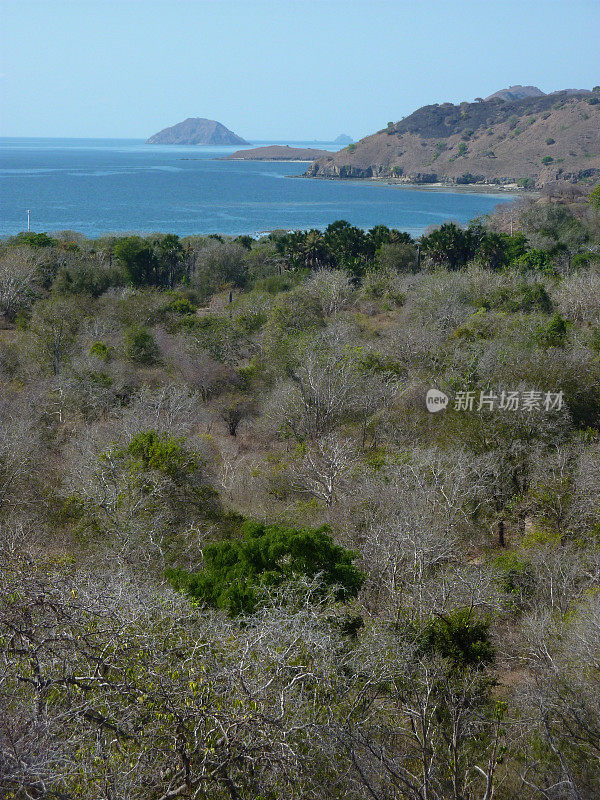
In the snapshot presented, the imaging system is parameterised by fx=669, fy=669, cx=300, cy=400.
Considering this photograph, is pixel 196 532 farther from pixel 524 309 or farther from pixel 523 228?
pixel 523 228

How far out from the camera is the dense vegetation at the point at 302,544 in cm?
738

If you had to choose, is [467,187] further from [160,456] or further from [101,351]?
[160,456]

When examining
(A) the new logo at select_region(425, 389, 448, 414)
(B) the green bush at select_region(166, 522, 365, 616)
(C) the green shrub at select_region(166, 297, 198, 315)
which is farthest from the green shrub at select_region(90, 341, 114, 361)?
(B) the green bush at select_region(166, 522, 365, 616)

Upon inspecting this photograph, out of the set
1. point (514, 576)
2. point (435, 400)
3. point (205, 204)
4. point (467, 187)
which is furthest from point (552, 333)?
point (467, 187)

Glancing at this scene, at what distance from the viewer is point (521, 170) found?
177m

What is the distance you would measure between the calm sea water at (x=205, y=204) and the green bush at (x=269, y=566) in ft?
279

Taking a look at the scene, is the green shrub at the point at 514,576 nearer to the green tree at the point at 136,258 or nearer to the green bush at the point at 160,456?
the green bush at the point at 160,456

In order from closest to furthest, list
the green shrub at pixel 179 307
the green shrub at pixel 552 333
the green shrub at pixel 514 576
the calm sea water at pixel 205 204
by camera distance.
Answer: the green shrub at pixel 514 576 → the green shrub at pixel 552 333 → the green shrub at pixel 179 307 → the calm sea water at pixel 205 204

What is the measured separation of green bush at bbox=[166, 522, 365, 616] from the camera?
12008 millimetres

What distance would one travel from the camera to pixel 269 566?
12.7 meters

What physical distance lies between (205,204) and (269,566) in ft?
427

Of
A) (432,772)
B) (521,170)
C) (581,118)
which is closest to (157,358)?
(432,772)

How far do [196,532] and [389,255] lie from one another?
36760 millimetres

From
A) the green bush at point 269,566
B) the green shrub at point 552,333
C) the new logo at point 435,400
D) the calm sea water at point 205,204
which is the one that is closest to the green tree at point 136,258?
the new logo at point 435,400
